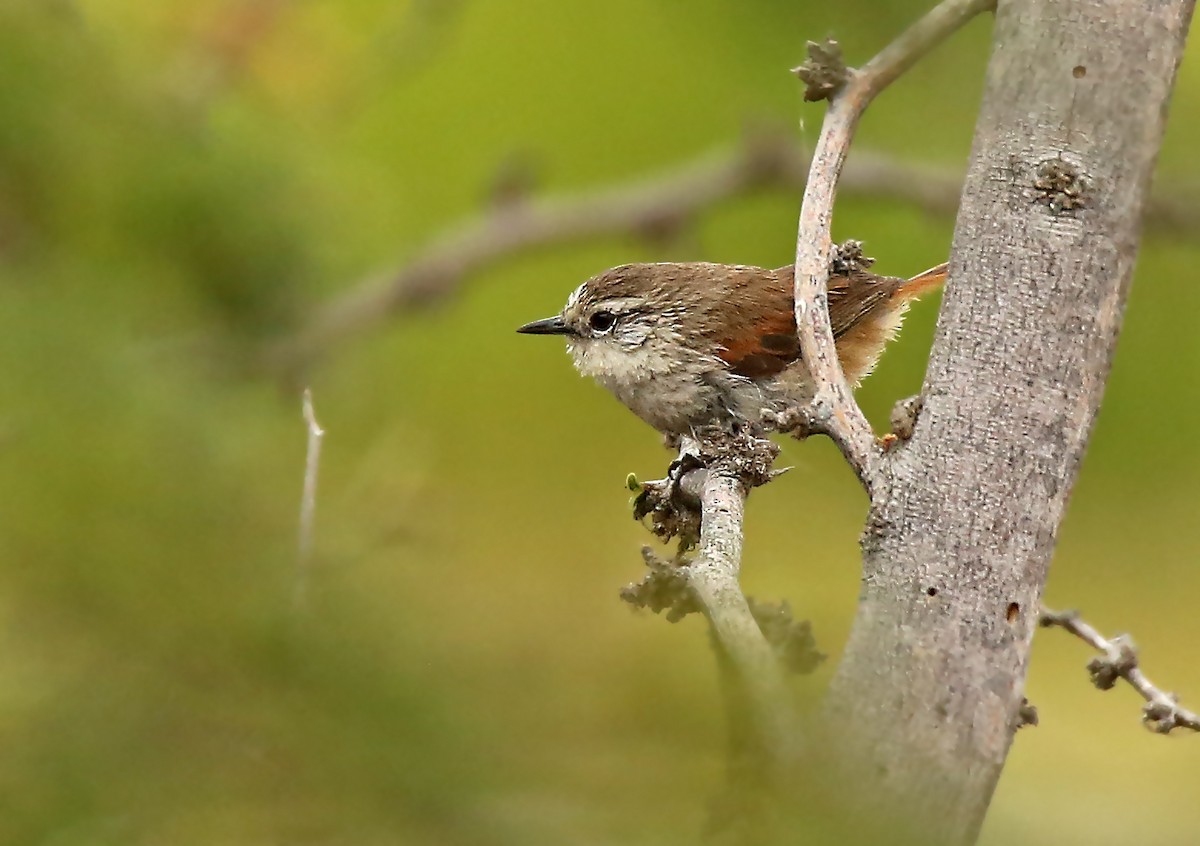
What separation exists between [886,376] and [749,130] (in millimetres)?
1053

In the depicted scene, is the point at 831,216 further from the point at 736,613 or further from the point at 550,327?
the point at 550,327

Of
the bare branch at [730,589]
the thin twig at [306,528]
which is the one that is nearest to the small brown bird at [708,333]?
the bare branch at [730,589]

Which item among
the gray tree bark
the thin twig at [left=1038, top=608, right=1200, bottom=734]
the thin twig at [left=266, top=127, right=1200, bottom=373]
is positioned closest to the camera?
the gray tree bark

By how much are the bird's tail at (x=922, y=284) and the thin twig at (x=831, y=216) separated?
5.48 ft

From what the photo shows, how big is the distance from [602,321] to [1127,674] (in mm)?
1798

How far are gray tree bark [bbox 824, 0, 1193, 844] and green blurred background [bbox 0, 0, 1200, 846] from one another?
133 mm

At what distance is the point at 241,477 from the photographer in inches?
30.7

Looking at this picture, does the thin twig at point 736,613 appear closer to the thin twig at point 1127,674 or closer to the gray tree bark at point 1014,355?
the gray tree bark at point 1014,355

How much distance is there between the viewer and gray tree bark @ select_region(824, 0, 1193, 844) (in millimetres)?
1343

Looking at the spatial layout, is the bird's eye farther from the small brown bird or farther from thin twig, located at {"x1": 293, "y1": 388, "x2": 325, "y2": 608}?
thin twig, located at {"x1": 293, "y1": 388, "x2": 325, "y2": 608}

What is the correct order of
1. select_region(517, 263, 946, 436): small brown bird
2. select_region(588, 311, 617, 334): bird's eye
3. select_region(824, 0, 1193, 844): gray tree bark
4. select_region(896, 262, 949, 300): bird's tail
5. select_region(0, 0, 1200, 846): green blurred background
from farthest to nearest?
select_region(896, 262, 949, 300): bird's tail < select_region(588, 311, 617, 334): bird's eye < select_region(517, 263, 946, 436): small brown bird < select_region(824, 0, 1193, 844): gray tree bark < select_region(0, 0, 1200, 846): green blurred background

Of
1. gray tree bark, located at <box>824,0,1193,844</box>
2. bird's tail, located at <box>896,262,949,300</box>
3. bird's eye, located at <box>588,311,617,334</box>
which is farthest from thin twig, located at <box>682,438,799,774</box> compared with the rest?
bird's tail, located at <box>896,262,949,300</box>

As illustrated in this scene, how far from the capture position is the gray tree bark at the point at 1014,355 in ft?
4.41

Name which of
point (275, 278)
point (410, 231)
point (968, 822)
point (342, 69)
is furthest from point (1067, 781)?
point (410, 231)
